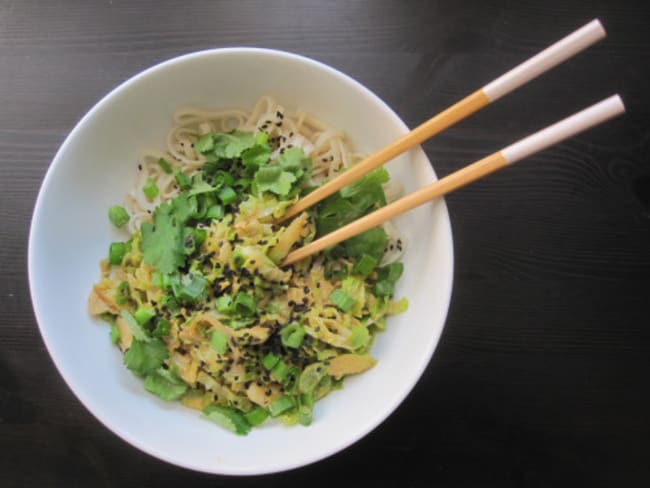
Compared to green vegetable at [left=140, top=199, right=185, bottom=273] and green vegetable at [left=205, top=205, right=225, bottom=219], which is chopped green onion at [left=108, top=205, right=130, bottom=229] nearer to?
green vegetable at [left=140, top=199, right=185, bottom=273]

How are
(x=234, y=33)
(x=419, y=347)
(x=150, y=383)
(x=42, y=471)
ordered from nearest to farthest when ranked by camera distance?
1. (x=419, y=347)
2. (x=150, y=383)
3. (x=42, y=471)
4. (x=234, y=33)

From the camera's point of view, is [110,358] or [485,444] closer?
[110,358]

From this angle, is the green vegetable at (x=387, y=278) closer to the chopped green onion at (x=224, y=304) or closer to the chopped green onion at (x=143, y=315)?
the chopped green onion at (x=224, y=304)

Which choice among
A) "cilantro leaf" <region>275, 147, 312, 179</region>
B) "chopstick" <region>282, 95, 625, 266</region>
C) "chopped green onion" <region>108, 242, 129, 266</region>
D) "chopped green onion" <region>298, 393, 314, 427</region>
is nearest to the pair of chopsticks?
"chopstick" <region>282, 95, 625, 266</region>

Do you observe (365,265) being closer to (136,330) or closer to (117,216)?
(136,330)

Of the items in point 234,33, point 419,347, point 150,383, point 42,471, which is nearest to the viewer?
point 419,347

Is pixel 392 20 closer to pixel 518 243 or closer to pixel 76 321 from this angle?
pixel 518 243

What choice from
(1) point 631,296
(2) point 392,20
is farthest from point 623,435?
(2) point 392,20
